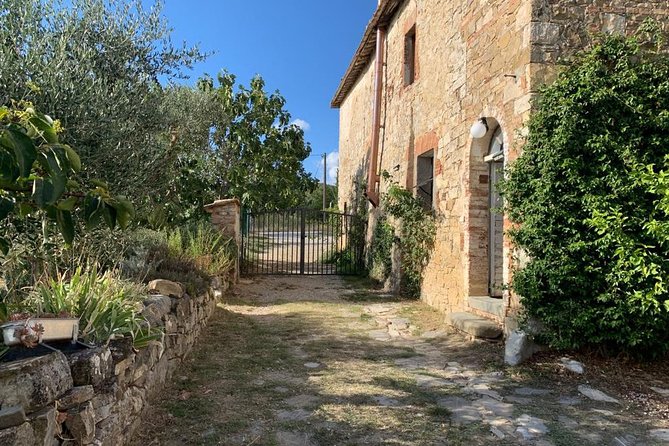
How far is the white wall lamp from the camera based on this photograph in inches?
252

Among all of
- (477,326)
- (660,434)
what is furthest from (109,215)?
(477,326)

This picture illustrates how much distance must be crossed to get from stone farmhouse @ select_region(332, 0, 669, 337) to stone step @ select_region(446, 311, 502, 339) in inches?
0.7

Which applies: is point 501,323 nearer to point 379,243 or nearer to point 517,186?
point 517,186

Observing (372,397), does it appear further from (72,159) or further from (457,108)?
(457,108)

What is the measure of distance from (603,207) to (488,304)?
6.81 feet

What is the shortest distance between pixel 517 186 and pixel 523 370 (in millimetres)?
1968

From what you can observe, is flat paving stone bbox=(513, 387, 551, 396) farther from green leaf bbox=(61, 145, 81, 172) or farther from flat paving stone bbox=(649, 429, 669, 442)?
green leaf bbox=(61, 145, 81, 172)

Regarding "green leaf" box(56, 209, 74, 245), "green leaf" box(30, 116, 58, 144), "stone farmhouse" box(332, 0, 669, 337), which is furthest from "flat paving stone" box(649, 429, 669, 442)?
"green leaf" box(30, 116, 58, 144)

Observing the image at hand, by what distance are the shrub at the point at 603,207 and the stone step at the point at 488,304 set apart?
94cm

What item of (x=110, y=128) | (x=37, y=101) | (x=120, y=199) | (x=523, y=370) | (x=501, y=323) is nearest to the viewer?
(x=120, y=199)

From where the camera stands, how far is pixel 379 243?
11.0 m

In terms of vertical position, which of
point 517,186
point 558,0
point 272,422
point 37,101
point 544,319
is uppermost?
point 558,0

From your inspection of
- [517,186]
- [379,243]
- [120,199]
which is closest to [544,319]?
[517,186]

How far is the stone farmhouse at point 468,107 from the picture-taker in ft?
17.4
